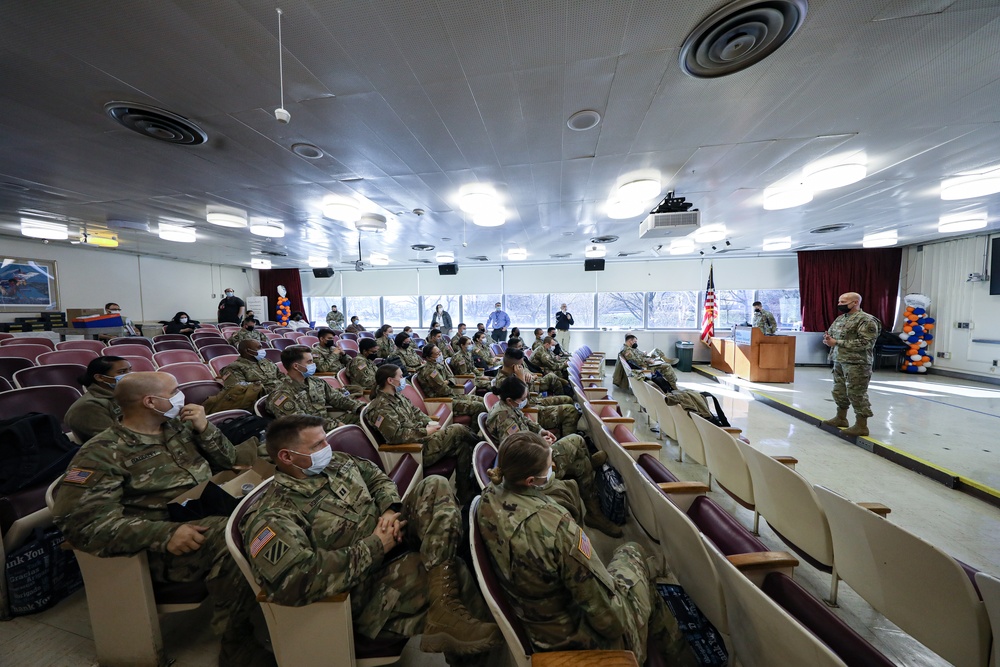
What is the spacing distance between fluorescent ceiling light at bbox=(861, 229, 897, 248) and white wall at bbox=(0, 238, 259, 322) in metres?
17.4

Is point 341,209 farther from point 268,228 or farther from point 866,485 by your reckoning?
point 866,485

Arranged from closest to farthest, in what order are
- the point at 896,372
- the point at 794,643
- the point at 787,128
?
1. the point at 794,643
2. the point at 787,128
3. the point at 896,372

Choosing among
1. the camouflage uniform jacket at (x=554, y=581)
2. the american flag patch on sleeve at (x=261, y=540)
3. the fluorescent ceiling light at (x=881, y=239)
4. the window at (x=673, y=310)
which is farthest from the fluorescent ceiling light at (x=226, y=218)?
the fluorescent ceiling light at (x=881, y=239)

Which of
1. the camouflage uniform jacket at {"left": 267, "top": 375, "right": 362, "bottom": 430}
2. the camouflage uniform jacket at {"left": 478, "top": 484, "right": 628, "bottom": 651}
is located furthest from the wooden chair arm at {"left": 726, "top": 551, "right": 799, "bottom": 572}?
the camouflage uniform jacket at {"left": 267, "top": 375, "right": 362, "bottom": 430}

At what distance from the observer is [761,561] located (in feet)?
4.22

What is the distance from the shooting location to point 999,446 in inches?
143

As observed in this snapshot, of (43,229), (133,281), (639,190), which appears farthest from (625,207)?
(133,281)

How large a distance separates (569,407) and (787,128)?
3027 millimetres

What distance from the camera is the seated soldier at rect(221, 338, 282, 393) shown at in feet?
11.2

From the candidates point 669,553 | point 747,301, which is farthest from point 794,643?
point 747,301

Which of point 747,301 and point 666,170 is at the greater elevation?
point 666,170

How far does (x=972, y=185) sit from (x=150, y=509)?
26.1 feet

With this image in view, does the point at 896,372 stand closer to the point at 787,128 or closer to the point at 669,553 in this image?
the point at 787,128

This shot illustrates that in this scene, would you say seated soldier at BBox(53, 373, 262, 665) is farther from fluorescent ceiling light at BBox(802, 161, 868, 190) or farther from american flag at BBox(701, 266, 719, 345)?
american flag at BBox(701, 266, 719, 345)
